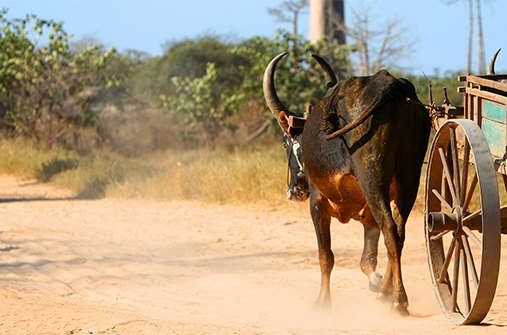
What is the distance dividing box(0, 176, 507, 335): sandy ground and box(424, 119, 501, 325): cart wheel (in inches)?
8.8

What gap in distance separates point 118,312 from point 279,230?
4.06 metres

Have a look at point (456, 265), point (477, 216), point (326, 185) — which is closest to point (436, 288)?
point (456, 265)

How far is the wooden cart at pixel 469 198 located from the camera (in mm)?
2977

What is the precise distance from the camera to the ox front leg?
178 inches

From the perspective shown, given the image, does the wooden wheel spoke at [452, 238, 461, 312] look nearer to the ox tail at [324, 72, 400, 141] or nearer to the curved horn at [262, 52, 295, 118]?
the ox tail at [324, 72, 400, 141]

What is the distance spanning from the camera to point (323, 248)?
4.62 m

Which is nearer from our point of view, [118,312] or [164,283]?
[118,312]

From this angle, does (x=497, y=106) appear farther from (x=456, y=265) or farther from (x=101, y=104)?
(x=101, y=104)

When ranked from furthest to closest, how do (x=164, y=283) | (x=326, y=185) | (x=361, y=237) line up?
(x=361, y=237)
(x=164, y=283)
(x=326, y=185)

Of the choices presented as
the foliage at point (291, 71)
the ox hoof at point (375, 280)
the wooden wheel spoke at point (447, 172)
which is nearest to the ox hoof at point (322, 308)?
the ox hoof at point (375, 280)

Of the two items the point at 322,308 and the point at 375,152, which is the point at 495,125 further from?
the point at 322,308

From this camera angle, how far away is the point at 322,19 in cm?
1717

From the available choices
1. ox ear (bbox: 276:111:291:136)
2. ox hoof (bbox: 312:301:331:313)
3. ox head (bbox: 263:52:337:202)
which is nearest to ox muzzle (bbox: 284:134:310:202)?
ox head (bbox: 263:52:337:202)

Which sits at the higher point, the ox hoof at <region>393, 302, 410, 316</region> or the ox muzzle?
the ox muzzle
